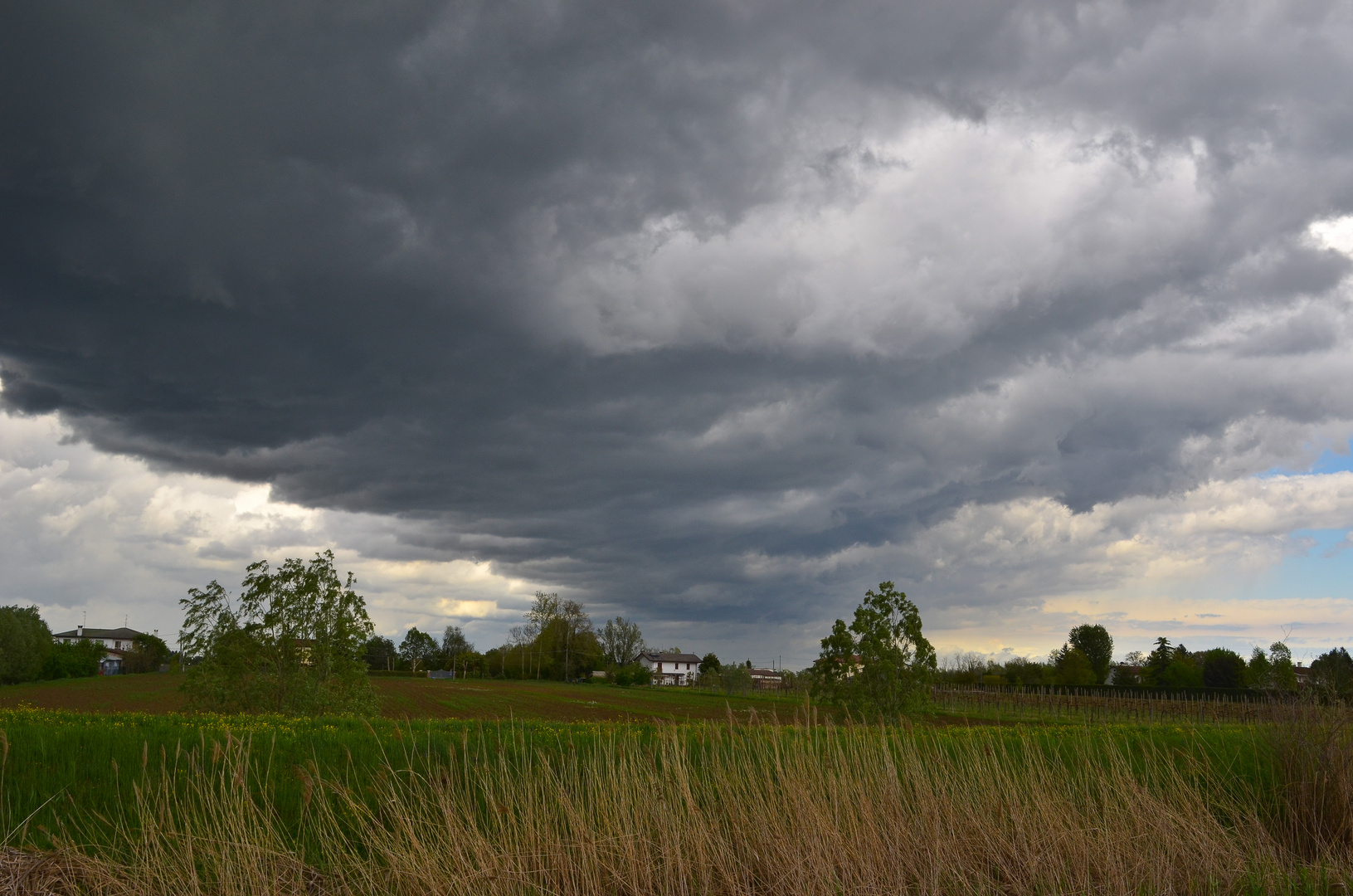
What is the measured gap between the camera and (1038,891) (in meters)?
9.44

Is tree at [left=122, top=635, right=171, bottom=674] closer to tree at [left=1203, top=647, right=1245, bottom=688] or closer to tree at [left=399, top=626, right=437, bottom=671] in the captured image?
tree at [left=399, top=626, right=437, bottom=671]

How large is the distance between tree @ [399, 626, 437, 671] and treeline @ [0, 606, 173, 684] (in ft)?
138

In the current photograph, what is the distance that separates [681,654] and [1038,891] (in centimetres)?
16223

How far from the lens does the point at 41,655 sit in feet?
303

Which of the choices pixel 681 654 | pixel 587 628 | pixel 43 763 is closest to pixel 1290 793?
pixel 43 763

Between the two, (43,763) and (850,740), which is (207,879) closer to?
(43,763)

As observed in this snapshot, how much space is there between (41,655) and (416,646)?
62.2m

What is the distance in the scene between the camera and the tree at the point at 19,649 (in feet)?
282

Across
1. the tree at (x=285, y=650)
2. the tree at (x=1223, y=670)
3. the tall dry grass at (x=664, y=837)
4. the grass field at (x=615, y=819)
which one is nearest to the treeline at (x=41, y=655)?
the tree at (x=285, y=650)

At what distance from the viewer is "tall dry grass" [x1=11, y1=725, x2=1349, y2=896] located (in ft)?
26.3

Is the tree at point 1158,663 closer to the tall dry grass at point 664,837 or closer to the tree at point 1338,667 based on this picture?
the tree at point 1338,667

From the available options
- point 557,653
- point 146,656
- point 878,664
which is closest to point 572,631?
point 557,653

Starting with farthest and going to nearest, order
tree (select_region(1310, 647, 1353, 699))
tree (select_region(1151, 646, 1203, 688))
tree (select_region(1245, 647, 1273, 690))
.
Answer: tree (select_region(1151, 646, 1203, 688)) → tree (select_region(1245, 647, 1273, 690)) → tree (select_region(1310, 647, 1353, 699))

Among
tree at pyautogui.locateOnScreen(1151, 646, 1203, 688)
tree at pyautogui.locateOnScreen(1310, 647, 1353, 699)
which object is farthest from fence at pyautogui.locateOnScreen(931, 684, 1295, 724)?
tree at pyautogui.locateOnScreen(1151, 646, 1203, 688)
